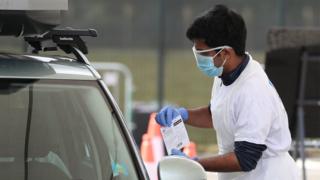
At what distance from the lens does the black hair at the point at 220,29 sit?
4.03 meters

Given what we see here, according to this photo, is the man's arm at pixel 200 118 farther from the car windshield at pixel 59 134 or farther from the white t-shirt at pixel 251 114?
the car windshield at pixel 59 134

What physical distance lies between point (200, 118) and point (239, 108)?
0.68 meters

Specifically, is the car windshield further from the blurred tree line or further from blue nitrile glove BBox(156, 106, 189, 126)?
the blurred tree line

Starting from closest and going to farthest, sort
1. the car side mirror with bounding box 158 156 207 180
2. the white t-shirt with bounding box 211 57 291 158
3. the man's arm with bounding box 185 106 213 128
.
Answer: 1. the car side mirror with bounding box 158 156 207 180
2. the white t-shirt with bounding box 211 57 291 158
3. the man's arm with bounding box 185 106 213 128

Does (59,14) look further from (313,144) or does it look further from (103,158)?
(313,144)

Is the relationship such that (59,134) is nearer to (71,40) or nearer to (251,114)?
(71,40)

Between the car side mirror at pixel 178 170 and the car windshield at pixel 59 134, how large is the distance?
146mm

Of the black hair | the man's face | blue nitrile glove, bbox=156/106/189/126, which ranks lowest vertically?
blue nitrile glove, bbox=156/106/189/126

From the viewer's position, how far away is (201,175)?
3.48 meters

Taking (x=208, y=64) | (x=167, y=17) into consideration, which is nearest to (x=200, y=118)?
(x=208, y=64)

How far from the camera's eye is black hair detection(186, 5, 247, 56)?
403cm

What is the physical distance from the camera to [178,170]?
3.45m

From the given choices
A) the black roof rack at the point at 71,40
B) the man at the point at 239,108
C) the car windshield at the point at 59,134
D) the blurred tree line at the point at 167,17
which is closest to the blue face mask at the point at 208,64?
the man at the point at 239,108

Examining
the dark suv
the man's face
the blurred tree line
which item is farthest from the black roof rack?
the blurred tree line
